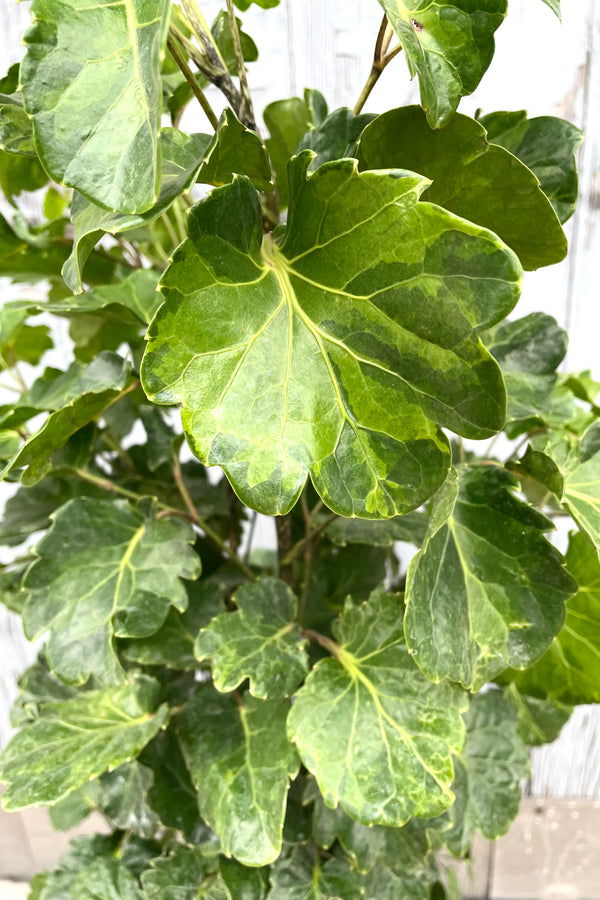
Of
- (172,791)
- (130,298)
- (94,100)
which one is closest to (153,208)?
(94,100)

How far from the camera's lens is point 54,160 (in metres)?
0.29

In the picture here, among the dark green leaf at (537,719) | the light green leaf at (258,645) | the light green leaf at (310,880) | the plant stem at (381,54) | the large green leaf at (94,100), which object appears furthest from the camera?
the dark green leaf at (537,719)

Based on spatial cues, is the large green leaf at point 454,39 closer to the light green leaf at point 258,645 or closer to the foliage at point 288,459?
the foliage at point 288,459

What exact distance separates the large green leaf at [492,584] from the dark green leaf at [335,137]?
218 millimetres

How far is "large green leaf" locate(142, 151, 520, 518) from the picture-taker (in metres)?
0.32

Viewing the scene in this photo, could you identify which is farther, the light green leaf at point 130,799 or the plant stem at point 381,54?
the light green leaf at point 130,799

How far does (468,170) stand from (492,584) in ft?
0.86

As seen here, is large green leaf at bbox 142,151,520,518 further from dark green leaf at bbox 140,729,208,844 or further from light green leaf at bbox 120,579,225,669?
dark green leaf at bbox 140,729,208,844

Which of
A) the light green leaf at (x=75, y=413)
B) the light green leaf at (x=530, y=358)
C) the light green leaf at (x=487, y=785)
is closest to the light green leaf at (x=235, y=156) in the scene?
the light green leaf at (x=75, y=413)

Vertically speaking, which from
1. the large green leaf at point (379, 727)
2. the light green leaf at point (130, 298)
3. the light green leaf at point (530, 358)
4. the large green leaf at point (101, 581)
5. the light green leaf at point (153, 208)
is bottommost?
the large green leaf at point (379, 727)

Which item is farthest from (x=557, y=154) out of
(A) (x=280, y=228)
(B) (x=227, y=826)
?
(B) (x=227, y=826)

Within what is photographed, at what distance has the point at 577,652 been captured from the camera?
56 centimetres

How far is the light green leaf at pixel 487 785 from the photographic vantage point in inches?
24.9

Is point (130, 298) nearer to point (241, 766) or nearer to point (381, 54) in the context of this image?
point (381, 54)
